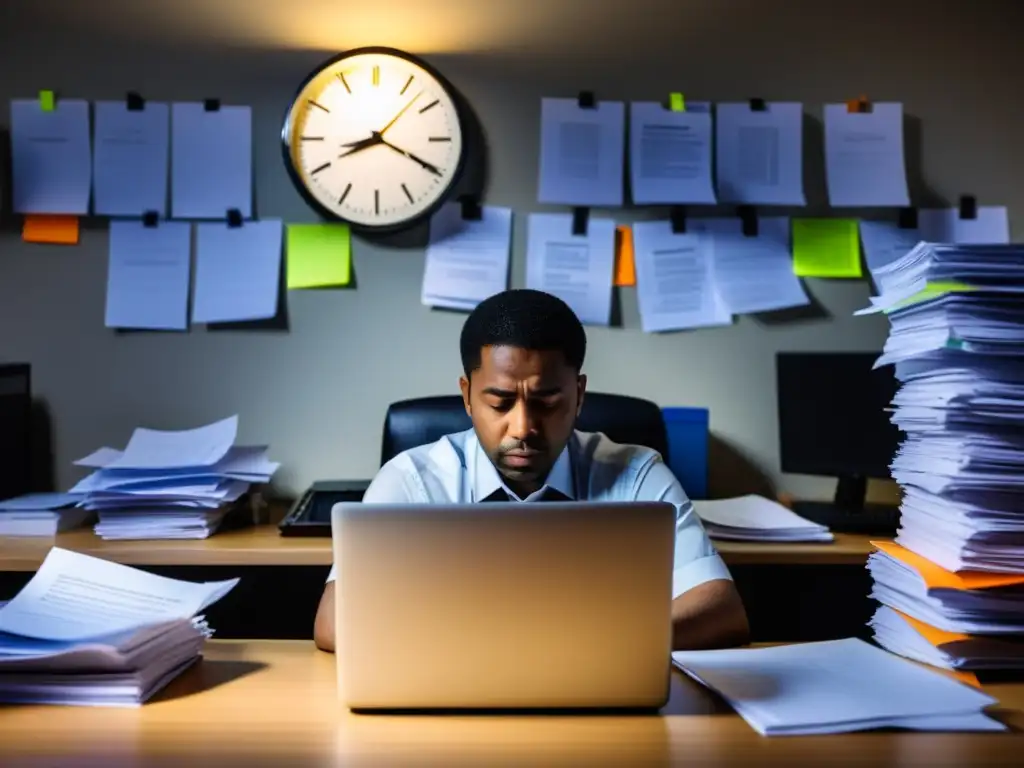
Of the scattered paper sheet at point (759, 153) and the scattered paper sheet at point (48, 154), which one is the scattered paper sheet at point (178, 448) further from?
the scattered paper sheet at point (759, 153)

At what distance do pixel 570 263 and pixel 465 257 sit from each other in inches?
9.6

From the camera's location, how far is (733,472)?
2.30 metres

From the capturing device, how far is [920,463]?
3.85 feet

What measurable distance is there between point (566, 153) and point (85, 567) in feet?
4.74

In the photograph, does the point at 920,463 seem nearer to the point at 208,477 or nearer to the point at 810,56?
the point at 208,477

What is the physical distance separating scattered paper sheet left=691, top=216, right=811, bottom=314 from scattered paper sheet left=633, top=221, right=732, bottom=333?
2cm

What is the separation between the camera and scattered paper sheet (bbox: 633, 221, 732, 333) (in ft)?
7.43

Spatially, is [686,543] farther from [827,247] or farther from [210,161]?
[210,161]

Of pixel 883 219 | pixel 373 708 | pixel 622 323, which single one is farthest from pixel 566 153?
pixel 373 708

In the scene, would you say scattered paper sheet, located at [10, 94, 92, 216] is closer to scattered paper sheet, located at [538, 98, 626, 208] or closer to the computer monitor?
scattered paper sheet, located at [538, 98, 626, 208]

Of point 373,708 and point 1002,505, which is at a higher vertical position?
point 1002,505

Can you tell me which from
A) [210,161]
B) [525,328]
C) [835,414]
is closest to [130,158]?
[210,161]

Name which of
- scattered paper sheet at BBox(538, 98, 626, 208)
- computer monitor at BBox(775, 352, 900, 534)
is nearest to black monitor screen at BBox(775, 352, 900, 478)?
computer monitor at BBox(775, 352, 900, 534)

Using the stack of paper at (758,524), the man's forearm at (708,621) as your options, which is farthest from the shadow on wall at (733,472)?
the man's forearm at (708,621)
